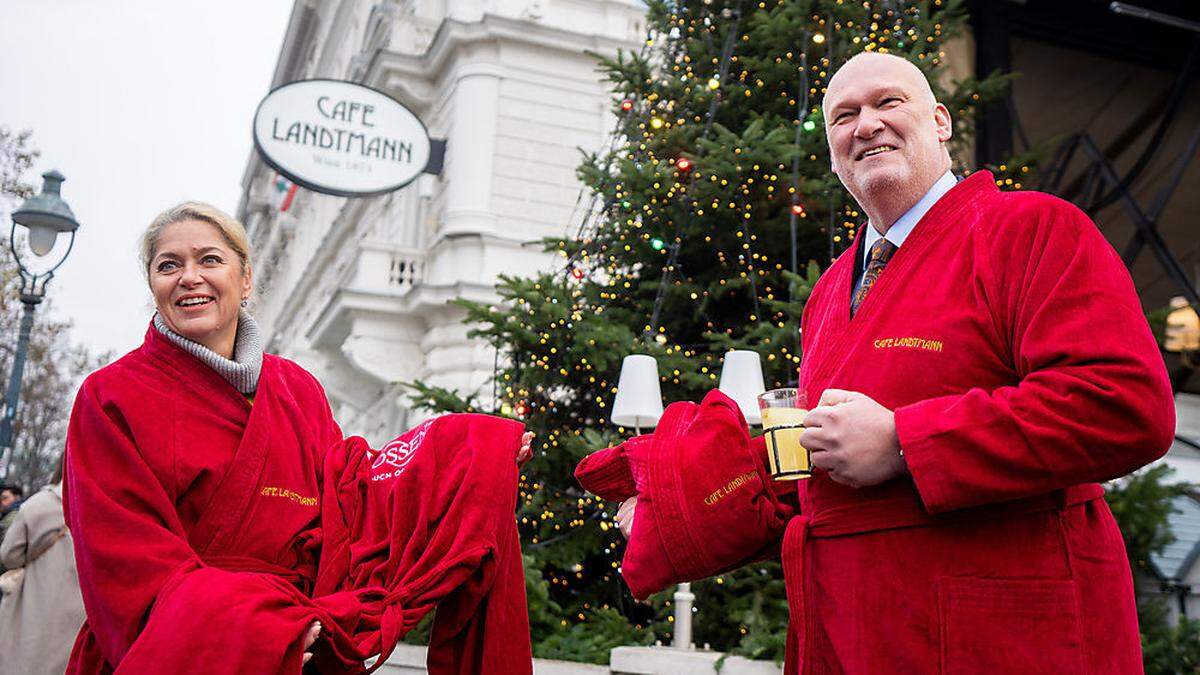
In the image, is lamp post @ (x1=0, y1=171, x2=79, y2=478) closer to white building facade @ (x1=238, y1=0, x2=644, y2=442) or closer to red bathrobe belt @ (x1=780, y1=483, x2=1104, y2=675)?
white building facade @ (x1=238, y1=0, x2=644, y2=442)

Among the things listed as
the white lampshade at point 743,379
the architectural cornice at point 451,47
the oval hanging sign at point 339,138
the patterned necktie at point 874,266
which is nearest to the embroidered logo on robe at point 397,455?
the patterned necktie at point 874,266

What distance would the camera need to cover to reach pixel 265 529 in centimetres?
240

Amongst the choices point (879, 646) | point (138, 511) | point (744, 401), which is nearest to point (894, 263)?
point (879, 646)

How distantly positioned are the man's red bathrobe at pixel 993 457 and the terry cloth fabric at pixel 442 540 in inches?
33.8

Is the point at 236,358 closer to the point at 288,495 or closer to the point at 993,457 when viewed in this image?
the point at 288,495

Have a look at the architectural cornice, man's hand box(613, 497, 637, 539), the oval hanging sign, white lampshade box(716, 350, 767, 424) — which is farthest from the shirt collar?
the architectural cornice

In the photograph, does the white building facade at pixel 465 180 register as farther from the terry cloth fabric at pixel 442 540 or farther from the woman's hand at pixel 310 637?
the woman's hand at pixel 310 637

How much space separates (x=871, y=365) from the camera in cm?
192

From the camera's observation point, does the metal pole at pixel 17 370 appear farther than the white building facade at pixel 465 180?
No

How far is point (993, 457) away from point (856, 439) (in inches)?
8.9

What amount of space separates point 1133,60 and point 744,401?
883 cm

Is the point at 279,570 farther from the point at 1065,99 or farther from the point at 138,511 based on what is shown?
the point at 1065,99

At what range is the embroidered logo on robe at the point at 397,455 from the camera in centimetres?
265

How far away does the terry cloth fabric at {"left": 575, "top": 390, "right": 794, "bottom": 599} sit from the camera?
2125 mm
